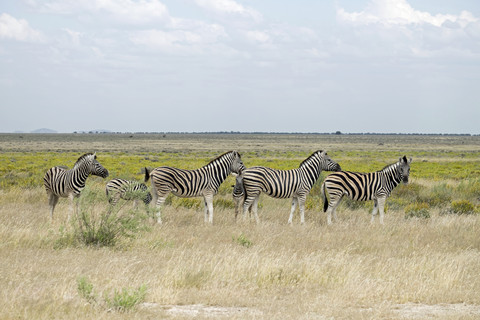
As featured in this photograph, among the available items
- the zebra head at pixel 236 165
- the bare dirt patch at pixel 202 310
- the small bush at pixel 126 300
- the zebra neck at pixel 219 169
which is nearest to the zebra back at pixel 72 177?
the zebra neck at pixel 219 169

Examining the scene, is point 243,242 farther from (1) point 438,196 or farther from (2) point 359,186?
(1) point 438,196

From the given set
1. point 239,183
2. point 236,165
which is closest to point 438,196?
point 236,165

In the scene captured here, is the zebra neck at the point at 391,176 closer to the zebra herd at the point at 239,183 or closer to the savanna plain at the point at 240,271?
the zebra herd at the point at 239,183

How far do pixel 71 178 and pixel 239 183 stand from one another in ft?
14.0

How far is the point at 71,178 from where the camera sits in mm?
13477

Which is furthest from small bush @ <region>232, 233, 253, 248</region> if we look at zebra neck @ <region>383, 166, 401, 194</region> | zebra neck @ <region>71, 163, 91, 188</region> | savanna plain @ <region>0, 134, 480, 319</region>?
zebra neck @ <region>383, 166, 401, 194</region>

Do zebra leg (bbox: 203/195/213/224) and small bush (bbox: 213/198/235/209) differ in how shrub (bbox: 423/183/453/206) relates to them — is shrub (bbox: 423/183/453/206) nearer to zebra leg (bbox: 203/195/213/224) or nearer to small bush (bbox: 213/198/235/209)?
small bush (bbox: 213/198/235/209)

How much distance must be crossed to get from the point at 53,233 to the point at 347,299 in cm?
623

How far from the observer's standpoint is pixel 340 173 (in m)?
14.4

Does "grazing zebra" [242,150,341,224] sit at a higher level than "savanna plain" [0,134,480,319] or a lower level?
higher

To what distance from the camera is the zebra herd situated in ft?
45.0

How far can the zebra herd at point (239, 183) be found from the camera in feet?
45.0

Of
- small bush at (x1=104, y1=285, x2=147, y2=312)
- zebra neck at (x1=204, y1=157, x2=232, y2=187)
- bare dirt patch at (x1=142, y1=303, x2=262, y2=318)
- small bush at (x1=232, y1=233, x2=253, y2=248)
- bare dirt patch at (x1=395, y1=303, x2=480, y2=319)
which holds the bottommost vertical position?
bare dirt patch at (x1=395, y1=303, x2=480, y2=319)

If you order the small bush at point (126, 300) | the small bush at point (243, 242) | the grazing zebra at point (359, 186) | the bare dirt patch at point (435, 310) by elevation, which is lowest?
the bare dirt patch at point (435, 310)
